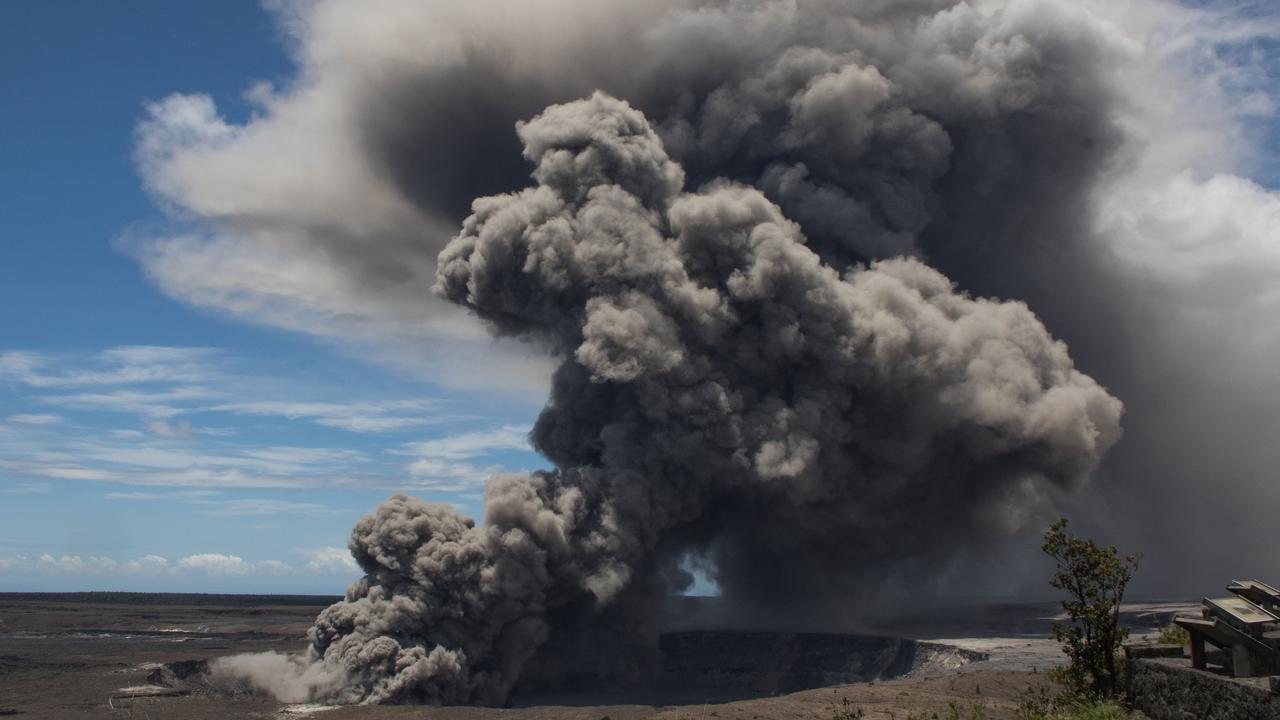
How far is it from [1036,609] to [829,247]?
29.1m

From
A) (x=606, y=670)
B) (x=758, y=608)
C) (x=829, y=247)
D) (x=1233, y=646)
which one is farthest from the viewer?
(x=758, y=608)

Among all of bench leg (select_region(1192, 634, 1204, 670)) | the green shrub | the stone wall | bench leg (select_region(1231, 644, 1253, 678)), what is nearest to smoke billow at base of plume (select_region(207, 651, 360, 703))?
the green shrub

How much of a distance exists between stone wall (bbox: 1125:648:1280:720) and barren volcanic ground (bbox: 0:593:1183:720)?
30.4ft

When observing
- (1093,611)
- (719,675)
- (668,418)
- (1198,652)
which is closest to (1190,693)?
(1198,652)

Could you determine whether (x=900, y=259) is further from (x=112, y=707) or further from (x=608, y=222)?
(x=112, y=707)

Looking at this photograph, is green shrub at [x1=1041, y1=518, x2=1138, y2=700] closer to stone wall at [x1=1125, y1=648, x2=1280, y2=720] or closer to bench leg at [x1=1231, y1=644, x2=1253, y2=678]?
stone wall at [x1=1125, y1=648, x2=1280, y2=720]

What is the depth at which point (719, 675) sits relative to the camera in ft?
174

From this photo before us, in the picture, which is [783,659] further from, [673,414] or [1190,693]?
A: [1190,693]

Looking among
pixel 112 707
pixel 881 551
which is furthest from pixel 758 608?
pixel 112 707

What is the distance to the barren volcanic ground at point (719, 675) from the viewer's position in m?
33.2

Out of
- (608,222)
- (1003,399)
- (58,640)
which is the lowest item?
(58,640)

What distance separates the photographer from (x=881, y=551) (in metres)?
55.5

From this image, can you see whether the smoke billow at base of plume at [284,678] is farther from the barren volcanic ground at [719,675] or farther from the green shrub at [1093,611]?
the green shrub at [1093,611]

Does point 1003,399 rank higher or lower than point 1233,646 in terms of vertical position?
higher
